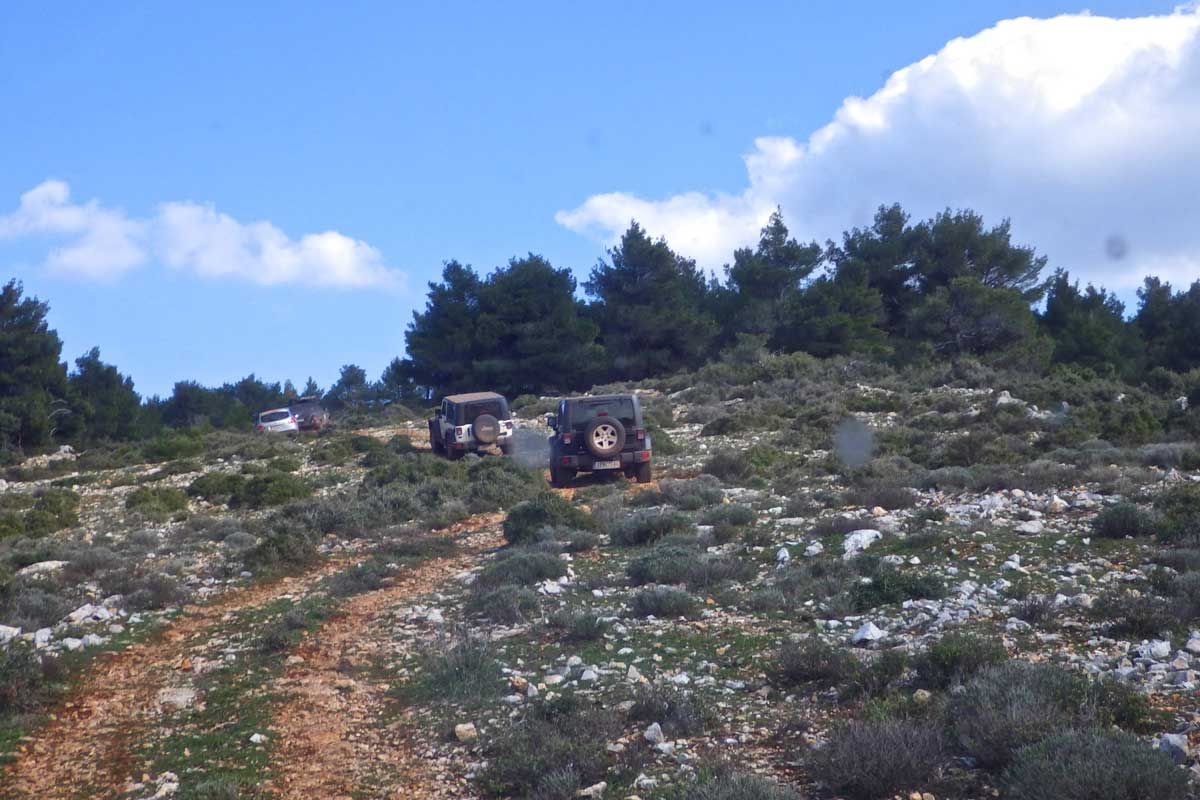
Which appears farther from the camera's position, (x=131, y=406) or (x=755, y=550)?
(x=131, y=406)

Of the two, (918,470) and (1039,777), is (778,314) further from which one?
(1039,777)

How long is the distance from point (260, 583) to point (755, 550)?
21.4 feet

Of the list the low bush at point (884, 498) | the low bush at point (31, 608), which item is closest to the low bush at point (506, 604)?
the low bush at point (31, 608)

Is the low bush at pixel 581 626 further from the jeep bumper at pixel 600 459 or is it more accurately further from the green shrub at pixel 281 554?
the jeep bumper at pixel 600 459

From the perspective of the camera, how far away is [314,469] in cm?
2848

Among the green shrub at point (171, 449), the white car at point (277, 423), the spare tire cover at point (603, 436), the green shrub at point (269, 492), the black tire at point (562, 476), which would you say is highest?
the white car at point (277, 423)

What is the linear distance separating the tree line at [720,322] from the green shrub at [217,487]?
26016 mm

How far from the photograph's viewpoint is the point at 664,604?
926cm

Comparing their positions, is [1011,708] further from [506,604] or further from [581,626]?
[506,604]

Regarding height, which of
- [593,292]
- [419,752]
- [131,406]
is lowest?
[419,752]

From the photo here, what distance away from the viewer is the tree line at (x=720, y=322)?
45125mm

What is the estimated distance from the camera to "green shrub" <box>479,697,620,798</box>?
5523mm

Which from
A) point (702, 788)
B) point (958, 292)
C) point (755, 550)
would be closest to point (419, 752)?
point (702, 788)

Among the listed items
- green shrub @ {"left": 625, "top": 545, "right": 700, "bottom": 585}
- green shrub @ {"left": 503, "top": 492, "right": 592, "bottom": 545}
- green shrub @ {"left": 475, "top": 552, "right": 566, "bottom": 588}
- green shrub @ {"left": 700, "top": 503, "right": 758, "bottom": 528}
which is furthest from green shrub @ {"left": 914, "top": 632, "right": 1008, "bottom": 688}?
green shrub @ {"left": 503, "top": 492, "right": 592, "bottom": 545}
